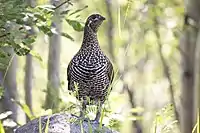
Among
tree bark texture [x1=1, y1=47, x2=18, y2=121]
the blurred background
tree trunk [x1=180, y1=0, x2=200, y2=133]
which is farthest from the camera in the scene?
tree trunk [x1=180, y1=0, x2=200, y2=133]

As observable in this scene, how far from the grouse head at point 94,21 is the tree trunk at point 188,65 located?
1.55 m

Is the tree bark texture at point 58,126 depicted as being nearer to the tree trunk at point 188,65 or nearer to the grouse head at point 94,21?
the grouse head at point 94,21

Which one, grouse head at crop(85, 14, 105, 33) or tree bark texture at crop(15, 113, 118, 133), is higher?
grouse head at crop(85, 14, 105, 33)

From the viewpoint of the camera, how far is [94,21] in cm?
407

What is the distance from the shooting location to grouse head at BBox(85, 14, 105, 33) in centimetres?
404

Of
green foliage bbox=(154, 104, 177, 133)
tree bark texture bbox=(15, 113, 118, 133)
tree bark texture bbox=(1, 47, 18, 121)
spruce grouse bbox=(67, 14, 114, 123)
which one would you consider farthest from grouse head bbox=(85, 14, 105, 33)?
green foliage bbox=(154, 104, 177, 133)

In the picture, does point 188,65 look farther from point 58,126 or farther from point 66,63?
point 58,126

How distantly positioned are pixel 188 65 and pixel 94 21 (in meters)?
1.82

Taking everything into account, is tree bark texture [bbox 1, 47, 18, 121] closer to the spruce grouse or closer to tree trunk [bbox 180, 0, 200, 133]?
the spruce grouse

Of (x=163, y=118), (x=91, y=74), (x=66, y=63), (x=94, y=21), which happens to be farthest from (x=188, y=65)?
(x=163, y=118)

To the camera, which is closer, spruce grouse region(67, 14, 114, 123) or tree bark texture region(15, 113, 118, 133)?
tree bark texture region(15, 113, 118, 133)

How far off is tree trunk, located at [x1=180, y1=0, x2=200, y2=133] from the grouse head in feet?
5.09

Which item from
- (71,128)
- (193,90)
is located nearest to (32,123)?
(71,128)

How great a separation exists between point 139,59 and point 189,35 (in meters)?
5.71
